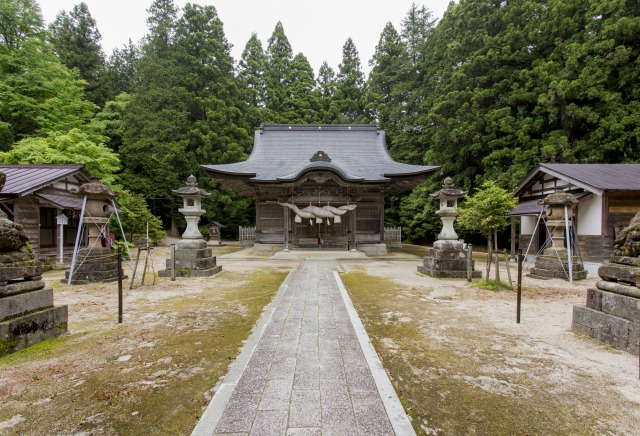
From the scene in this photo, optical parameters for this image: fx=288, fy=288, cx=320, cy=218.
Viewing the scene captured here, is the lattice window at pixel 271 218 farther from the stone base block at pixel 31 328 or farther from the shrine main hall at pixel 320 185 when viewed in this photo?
the stone base block at pixel 31 328

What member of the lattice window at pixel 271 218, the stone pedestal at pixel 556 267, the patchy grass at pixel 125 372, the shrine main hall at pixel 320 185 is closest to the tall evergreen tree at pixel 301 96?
the shrine main hall at pixel 320 185

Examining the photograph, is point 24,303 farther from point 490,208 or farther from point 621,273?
point 490,208

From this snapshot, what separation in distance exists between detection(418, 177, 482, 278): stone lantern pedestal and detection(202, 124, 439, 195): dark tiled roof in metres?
5.73

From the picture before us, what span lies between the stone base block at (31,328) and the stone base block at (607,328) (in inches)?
293

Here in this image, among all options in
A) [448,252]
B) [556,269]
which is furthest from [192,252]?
[556,269]

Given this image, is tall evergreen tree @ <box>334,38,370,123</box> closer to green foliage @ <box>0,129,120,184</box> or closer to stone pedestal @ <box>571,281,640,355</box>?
green foliage @ <box>0,129,120,184</box>

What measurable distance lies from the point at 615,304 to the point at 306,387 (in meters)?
4.19

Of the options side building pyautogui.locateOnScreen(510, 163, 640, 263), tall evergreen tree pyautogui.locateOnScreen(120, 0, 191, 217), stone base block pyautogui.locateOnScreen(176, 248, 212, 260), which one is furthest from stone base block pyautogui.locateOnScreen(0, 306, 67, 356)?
tall evergreen tree pyautogui.locateOnScreen(120, 0, 191, 217)

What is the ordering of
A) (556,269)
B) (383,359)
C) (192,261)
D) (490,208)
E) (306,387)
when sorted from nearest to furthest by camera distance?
(306,387)
(383,359)
(490,208)
(192,261)
(556,269)

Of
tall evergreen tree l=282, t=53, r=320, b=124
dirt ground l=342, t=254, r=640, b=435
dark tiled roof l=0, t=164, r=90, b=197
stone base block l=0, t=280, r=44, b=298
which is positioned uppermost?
tall evergreen tree l=282, t=53, r=320, b=124

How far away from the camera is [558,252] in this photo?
9539 mm

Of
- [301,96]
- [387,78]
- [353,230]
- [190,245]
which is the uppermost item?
[387,78]

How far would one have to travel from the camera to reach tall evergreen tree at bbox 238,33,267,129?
27547mm

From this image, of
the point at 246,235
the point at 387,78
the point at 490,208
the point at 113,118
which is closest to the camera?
the point at 490,208
